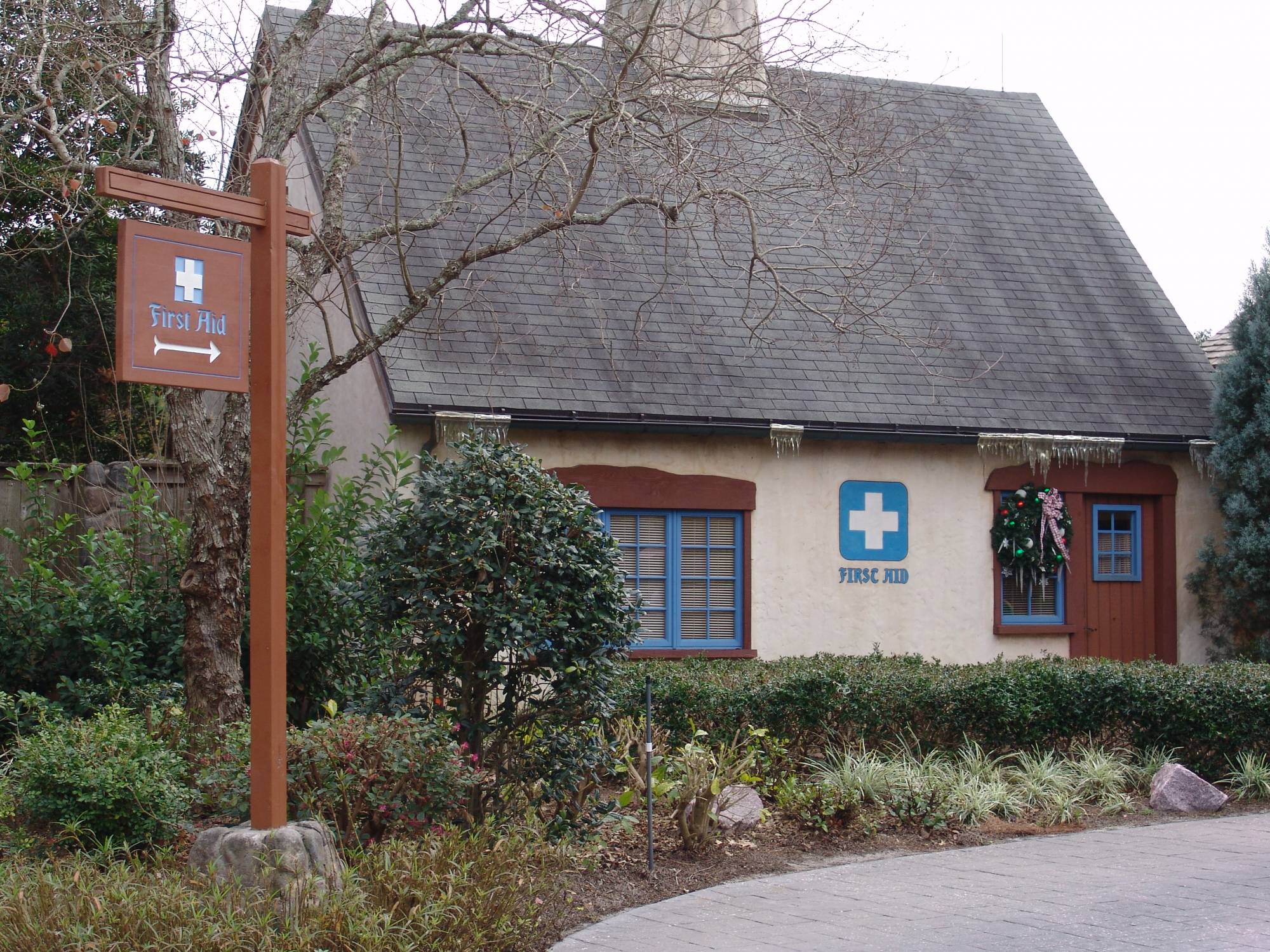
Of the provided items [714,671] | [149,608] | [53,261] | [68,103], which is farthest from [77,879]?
[53,261]

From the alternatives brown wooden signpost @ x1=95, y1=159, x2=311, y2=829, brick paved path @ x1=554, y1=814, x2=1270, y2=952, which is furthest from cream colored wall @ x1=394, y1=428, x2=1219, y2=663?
brown wooden signpost @ x1=95, y1=159, x2=311, y2=829

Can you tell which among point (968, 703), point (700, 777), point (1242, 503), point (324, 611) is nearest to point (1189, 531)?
point (1242, 503)

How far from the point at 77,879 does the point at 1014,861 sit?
4962 millimetres

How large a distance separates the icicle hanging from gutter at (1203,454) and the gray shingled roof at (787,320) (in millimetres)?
163

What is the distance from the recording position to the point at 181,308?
17.1ft

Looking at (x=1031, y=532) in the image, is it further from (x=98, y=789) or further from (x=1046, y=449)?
(x=98, y=789)

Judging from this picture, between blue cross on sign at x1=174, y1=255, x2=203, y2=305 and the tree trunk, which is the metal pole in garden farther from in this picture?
blue cross on sign at x1=174, y1=255, x2=203, y2=305

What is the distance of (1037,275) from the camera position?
596 inches

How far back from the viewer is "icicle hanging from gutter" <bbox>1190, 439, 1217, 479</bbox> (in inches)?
540

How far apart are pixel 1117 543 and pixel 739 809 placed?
758 cm

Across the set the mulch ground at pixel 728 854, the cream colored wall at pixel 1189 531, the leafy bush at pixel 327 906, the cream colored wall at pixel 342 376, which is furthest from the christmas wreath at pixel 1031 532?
the leafy bush at pixel 327 906

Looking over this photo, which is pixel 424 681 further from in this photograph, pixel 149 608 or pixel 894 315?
pixel 894 315

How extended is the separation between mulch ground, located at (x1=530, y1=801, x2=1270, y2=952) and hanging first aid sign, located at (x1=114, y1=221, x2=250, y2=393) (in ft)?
9.36

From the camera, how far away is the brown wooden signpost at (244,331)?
510 centimetres
